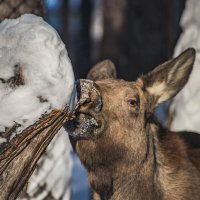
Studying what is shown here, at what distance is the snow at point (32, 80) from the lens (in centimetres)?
459

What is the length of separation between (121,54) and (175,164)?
8.94m

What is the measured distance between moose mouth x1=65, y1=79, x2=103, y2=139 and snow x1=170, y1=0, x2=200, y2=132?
299cm

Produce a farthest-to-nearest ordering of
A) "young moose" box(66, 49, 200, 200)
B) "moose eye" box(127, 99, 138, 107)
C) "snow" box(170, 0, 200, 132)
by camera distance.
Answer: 1. "snow" box(170, 0, 200, 132)
2. "moose eye" box(127, 99, 138, 107)
3. "young moose" box(66, 49, 200, 200)

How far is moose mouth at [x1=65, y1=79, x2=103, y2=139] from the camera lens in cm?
532

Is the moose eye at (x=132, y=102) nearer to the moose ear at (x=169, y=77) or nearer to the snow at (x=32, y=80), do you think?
the moose ear at (x=169, y=77)

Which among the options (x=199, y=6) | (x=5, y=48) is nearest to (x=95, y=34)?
(x=199, y=6)

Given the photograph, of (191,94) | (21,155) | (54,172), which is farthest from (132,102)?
(191,94)

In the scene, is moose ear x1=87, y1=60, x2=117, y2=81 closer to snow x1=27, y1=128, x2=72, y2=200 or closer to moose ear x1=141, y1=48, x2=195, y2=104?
moose ear x1=141, y1=48, x2=195, y2=104

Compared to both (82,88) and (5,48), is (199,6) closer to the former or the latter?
(82,88)

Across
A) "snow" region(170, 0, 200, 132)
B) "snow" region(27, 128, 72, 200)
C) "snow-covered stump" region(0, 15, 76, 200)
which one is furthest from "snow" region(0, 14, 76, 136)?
"snow" region(170, 0, 200, 132)

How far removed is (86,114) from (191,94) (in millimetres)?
3550

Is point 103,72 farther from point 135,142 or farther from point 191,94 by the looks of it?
point 191,94

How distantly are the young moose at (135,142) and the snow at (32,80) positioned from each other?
64 cm

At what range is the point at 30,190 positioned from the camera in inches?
263
